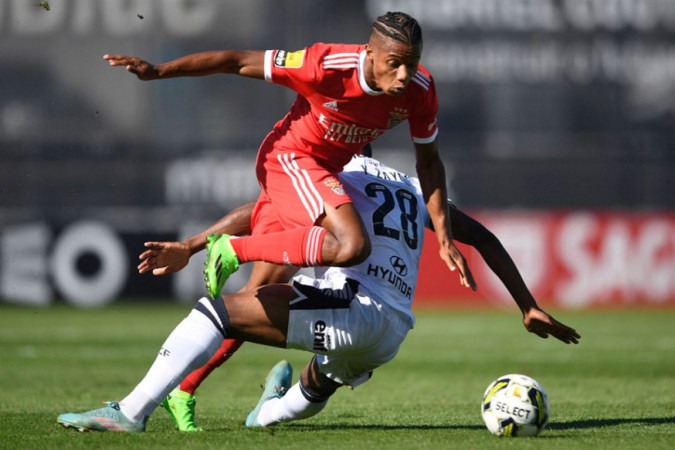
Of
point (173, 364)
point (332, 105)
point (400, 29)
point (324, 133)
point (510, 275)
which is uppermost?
point (400, 29)

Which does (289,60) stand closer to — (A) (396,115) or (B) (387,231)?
(A) (396,115)

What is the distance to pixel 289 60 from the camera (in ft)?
21.6

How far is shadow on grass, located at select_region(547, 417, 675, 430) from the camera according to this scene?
6.73 meters

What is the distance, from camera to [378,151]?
68.1 feet

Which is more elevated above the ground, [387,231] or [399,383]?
[387,231]

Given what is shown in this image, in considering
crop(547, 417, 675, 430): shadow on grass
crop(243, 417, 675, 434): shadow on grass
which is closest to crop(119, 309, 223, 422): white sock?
crop(243, 417, 675, 434): shadow on grass

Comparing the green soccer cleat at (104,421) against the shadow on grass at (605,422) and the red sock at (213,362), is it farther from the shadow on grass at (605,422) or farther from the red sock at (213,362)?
the shadow on grass at (605,422)

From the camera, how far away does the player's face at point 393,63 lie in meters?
6.30

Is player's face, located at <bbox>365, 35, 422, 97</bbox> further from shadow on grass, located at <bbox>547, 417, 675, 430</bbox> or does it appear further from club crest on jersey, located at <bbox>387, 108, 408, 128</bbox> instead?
shadow on grass, located at <bbox>547, 417, 675, 430</bbox>

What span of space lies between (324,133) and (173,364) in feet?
5.60

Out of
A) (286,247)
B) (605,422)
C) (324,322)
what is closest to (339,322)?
(324,322)

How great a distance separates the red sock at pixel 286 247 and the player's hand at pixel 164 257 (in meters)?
0.39

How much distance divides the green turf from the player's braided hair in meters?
2.17

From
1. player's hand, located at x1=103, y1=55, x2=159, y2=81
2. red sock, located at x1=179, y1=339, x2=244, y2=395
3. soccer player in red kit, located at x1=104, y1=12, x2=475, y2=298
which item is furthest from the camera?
red sock, located at x1=179, y1=339, x2=244, y2=395
